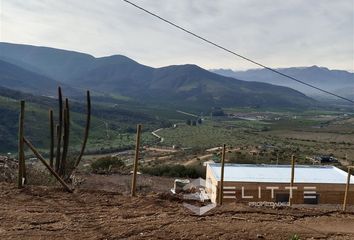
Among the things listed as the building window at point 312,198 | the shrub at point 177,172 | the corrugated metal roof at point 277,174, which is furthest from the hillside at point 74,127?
the building window at point 312,198

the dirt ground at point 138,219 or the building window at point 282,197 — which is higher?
the dirt ground at point 138,219

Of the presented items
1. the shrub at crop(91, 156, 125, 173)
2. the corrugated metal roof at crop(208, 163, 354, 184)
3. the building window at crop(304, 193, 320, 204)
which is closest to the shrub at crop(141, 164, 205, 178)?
the shrub at crop(91, 156, 125, 173)

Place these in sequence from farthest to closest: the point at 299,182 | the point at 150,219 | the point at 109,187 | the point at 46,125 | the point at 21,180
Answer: the point at 46,125, the point at 109,187, the point at 299,182, the point at 21,180, the point at 150,219

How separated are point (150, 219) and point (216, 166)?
54.8 ft

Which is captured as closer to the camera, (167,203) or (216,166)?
(167,203)

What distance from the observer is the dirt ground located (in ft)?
24.2

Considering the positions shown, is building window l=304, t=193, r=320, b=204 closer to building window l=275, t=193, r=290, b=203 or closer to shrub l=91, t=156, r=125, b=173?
building window l=275, t=193, r=290, b=203

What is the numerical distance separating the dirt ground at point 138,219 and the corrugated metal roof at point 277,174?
465 inches

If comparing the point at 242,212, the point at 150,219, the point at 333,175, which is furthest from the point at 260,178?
the point at 150,219

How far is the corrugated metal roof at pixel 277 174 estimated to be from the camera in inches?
856

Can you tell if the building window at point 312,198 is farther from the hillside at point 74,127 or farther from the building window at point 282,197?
the hillside at point 74,127

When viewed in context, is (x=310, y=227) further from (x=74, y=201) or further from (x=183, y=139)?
(x=183, y=139)

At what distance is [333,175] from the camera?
77.9 ft

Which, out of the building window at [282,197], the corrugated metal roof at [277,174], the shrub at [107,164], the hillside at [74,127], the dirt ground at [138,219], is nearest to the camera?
the dirt ground at [138,219]
